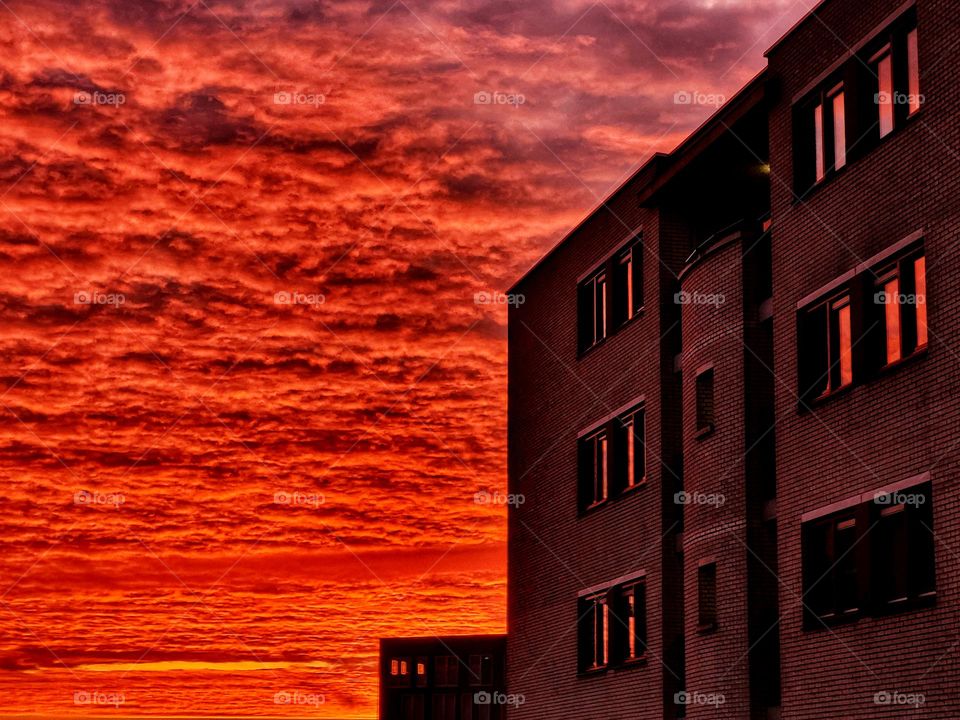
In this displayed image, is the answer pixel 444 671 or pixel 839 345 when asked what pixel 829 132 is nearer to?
pixel 839 345

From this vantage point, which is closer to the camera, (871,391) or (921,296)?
(921,296)

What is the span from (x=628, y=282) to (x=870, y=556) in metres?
12.3

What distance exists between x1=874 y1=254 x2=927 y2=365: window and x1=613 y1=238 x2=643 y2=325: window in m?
9.94

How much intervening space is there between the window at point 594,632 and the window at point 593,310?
19.8 feet

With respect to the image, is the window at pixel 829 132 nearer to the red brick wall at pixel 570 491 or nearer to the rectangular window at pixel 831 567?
the rectangular window at pixel 831 567

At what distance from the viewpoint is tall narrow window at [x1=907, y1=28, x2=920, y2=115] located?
20.2m

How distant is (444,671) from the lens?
242 ft

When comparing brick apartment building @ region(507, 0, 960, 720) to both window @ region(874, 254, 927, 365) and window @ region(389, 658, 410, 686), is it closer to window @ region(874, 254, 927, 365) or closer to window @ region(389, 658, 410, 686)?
window @ region(874, 254, 927, 365)

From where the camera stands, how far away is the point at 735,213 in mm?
29797

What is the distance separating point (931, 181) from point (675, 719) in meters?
12.4

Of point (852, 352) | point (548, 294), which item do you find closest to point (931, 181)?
point (852, 352)

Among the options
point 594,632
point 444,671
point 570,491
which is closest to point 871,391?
point 594,632

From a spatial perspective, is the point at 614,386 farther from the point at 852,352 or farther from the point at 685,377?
the point at 852,352

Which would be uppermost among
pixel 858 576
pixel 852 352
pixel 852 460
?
pixel 852 352
